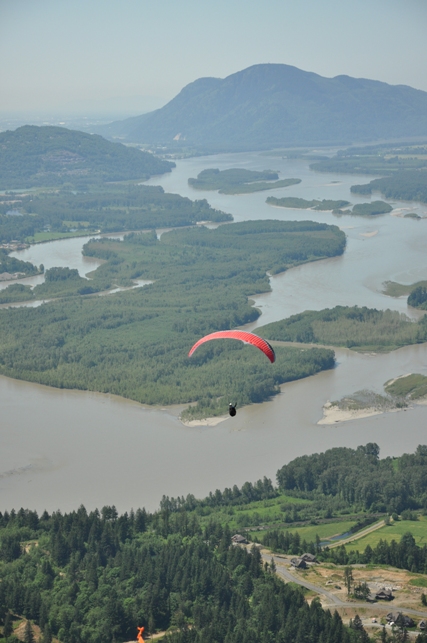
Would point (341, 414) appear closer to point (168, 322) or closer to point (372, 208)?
point (168, 322)

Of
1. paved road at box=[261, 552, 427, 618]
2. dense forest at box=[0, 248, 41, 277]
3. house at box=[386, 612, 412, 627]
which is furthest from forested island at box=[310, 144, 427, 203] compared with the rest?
house at box=[386, 612, 412, 627]

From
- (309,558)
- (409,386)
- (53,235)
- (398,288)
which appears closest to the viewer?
(309,558)

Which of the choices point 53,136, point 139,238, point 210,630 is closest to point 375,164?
point 53,136

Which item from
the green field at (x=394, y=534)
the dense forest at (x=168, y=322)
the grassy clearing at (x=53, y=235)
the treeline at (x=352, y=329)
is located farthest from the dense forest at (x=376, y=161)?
the green field at (x=394, y=534)

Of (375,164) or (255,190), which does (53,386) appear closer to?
(255,190)

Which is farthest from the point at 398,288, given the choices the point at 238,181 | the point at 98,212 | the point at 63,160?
the point at 63,160

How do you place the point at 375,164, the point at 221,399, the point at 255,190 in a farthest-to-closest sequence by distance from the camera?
the point at 375,164, the point at 255,190, the point at 221,399

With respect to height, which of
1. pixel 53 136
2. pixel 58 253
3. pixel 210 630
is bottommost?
pixel 210 630
